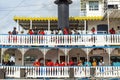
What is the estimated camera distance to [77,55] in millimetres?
36031

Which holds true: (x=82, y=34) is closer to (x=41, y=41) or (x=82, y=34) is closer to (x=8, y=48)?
(x=41, y=41)

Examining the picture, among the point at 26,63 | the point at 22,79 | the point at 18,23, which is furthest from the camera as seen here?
the point at 18,23

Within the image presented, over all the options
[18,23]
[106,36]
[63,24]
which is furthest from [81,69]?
[18,23]

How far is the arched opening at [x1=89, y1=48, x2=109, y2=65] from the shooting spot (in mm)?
35281

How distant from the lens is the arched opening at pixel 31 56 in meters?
36.0

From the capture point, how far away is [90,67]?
33375 millimetres

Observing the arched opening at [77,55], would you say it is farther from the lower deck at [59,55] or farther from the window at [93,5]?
the window at [93,5]

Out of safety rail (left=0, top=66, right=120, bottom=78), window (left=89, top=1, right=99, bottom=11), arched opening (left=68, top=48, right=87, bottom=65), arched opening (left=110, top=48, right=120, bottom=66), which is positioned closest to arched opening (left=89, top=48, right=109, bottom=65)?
arched opening (left=110, top=48, right=120, bottom=66)

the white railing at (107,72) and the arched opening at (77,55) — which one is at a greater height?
the arched opening at (77,55)

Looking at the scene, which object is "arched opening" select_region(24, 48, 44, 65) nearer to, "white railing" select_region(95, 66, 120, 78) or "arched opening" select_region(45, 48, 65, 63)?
"arched opening" select_region(45, 48, 65, 63)

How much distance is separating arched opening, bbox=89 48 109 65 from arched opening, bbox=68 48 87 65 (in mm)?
555

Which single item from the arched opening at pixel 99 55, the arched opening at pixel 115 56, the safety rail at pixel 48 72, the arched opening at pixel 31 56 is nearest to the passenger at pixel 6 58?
the safety rail at pixel 48 72

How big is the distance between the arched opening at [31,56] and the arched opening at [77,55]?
230cm

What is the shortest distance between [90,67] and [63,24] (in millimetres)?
5630
